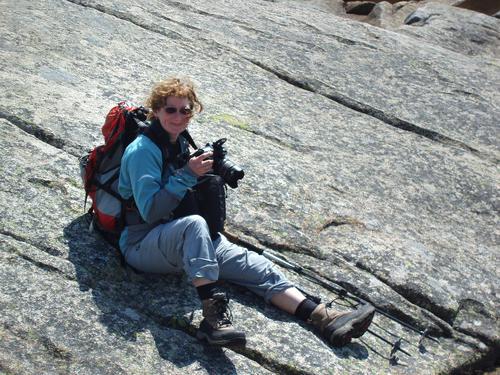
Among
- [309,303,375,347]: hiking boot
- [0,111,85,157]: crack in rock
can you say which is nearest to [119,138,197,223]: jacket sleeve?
[309,303,375,347]: hiking boot

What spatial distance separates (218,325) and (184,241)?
93 cm

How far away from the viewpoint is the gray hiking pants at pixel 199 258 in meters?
7.86

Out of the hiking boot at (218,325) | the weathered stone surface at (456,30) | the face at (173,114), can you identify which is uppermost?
the weathered stone surface at (456,30)

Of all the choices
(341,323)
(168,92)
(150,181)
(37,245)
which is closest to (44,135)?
(37,245)

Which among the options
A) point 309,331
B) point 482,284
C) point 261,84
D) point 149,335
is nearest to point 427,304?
point 482,284

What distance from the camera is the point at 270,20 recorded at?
17.5m

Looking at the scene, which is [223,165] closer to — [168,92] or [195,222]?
[195,222]

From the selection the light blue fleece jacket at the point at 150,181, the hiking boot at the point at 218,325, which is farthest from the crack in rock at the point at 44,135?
the hiking boot at the point at 218,325

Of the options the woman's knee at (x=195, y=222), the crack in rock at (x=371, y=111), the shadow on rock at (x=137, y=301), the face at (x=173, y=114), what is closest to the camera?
the shadow on rock at (x=137, y=301)

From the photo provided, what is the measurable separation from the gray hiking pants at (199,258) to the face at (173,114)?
103 centimetres

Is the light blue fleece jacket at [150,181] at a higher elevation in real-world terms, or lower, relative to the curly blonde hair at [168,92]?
lower

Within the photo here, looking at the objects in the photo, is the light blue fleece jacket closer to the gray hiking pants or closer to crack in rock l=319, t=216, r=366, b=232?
the gray hiking pants

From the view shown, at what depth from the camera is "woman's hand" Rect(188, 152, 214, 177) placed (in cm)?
786

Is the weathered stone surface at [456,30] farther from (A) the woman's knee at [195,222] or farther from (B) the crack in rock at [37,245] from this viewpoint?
(B) the crack in rock at [37,245]
